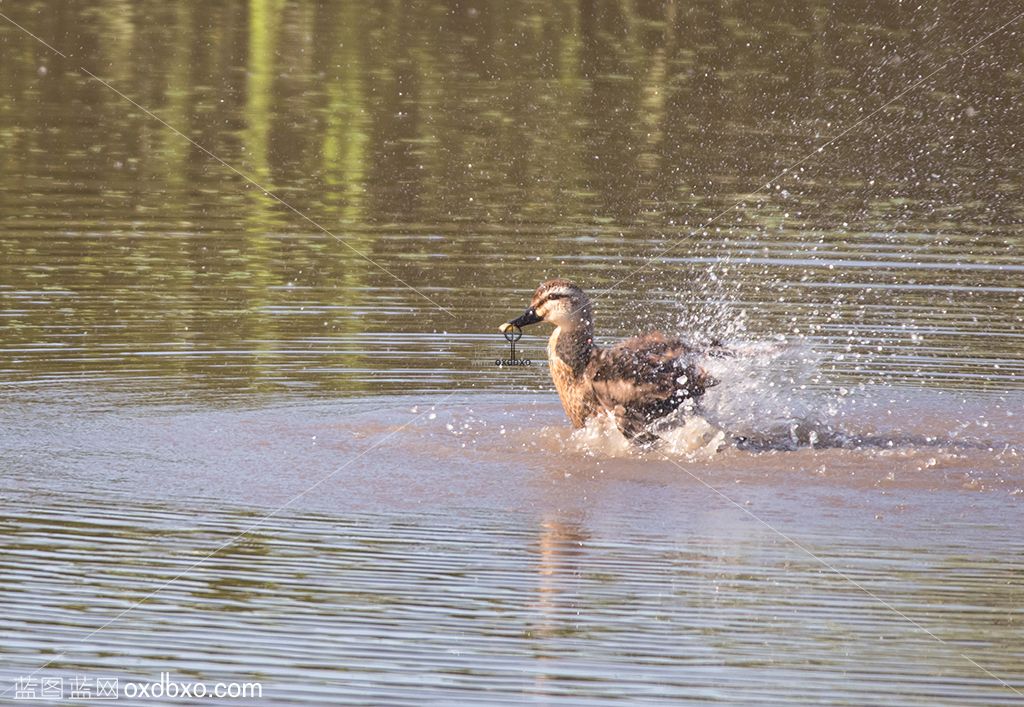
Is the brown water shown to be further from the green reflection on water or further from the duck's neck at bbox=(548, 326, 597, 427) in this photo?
the duck's neck at bbox=(548, 326, 597, 427)

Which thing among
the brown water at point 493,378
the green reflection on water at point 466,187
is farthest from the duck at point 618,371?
the green reflection on water at point 466,187

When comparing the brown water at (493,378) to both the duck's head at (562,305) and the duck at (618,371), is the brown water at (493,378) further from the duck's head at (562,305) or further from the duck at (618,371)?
the duck's head at (562,305)

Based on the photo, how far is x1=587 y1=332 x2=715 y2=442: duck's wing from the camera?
10367 mm

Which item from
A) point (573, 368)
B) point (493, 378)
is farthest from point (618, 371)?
point (493, 378)

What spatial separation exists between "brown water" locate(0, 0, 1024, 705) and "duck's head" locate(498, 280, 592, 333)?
62 centimetres

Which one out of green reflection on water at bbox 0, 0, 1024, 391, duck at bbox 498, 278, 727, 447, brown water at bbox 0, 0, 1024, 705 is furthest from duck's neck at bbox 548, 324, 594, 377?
green reflection on water at bbox 0, 0, 1024, 391

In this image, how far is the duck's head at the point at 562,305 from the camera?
10.9m

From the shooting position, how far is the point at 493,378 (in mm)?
12102

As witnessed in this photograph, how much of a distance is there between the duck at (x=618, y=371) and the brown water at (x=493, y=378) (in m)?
0.17

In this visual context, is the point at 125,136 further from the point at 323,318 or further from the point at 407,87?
the point at 323,318

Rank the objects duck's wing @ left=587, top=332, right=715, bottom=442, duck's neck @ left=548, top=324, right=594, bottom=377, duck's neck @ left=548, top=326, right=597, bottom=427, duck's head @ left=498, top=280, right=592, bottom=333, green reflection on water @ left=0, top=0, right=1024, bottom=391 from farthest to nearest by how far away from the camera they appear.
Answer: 1. green reflection on water @ left=0, top=0, right=1024, bottom=391
2. duck's head @ left=498, top=280, right=592, bottom=333
3. duck's neck @ left=548, top=324, right=594, bottom=377
4. duck's neck @ left=548, top=326, right=597, bottom=427
5. duck's wing @ left=587, top=332, right=715, bottom=442

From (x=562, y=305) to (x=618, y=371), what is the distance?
620 millimetres

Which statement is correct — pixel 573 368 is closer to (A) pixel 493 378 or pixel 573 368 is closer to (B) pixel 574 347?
(B) pixel 574 347

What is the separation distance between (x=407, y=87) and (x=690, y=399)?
13.5 m
